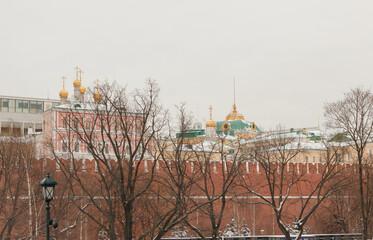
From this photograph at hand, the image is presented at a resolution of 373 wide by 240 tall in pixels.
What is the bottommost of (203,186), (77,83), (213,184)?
(203,186)

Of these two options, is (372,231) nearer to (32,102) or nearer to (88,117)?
(88,117)

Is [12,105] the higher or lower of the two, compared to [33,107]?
higher

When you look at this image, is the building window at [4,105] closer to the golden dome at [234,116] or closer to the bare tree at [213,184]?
the golden dome at [234,116]

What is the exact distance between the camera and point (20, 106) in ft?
235

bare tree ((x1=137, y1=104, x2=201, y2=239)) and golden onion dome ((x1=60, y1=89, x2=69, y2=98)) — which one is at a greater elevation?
golden onion dome ((x1=60, y1=89, x2=69, y2=98))

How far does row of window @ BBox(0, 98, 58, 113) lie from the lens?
7044cm

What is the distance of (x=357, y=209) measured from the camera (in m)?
29.3

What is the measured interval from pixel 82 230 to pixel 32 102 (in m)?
48.5

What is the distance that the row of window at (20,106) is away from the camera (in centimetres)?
7044

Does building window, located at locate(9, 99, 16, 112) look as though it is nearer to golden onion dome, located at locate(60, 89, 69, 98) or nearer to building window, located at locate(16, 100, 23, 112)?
building window, located at locate(16, 100, 23, 112)

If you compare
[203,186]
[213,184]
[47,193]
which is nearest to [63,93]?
[203,186]

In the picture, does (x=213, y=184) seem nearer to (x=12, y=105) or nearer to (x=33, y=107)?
(x=12, y=105)

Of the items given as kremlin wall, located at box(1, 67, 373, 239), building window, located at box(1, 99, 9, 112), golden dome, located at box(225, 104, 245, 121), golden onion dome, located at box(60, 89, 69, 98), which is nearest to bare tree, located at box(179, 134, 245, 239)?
kremlin wall, located at box(1, 67, 373, 239)

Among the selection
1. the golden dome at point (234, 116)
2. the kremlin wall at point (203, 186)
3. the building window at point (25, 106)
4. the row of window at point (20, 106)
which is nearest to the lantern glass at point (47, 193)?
the kremlin wall at point (203, 186)
